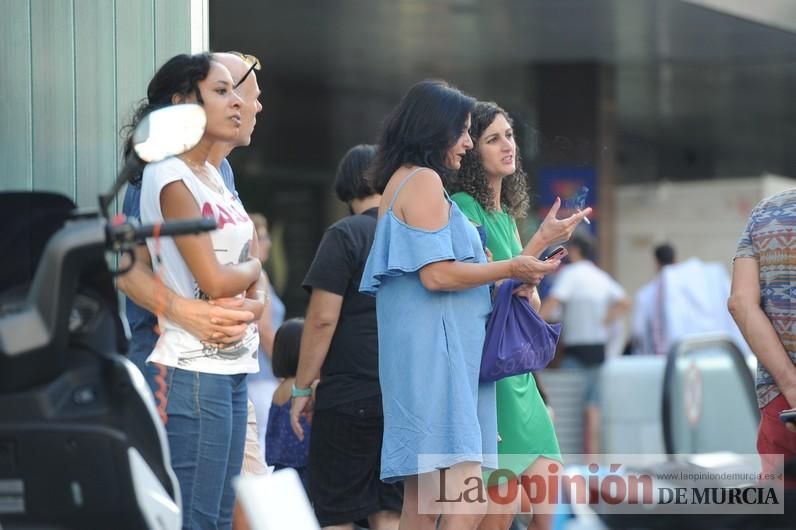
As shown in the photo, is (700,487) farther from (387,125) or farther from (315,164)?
(315,164)

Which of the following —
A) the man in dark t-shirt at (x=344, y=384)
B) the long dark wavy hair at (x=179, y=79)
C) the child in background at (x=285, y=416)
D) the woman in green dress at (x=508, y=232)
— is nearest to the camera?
the long dark wavy hair at (x=179, y=79)

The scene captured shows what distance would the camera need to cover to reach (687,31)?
1716 centimetres

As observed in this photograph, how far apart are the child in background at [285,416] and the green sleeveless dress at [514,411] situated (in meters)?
1.18

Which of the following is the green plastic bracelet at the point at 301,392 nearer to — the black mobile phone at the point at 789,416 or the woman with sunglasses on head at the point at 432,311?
the woman with sunglasses on head at the point at 432,311

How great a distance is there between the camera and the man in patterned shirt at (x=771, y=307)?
5.38 metres

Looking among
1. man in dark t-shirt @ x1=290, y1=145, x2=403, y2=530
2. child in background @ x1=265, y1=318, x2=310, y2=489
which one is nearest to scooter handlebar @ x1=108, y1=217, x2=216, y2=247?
man in dark t-shirt @ x1=290, y1=145, x2=403, y2=530

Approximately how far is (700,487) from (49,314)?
1.95 m

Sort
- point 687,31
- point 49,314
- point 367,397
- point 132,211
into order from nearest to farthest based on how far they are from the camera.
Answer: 1. point 49,314
2. point 132,211
3. point 367,397
4. point 687,31

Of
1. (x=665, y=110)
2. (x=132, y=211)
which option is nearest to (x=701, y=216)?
A: (x=665, y=110)

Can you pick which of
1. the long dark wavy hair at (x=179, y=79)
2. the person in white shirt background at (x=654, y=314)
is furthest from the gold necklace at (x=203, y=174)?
the person in white shirt background at (x=654, y=314)

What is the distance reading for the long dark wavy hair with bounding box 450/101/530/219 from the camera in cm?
571

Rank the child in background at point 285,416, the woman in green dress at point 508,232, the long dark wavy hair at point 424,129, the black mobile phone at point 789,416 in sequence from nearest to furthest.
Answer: the black mobile phone at point 789,416 → the long dark wavy hair at point 424,129 → the woman in green dress at point 508,232 → the child in background at point 285,416

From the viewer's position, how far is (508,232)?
5.73 m

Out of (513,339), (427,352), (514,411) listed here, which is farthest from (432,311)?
(514,411)
